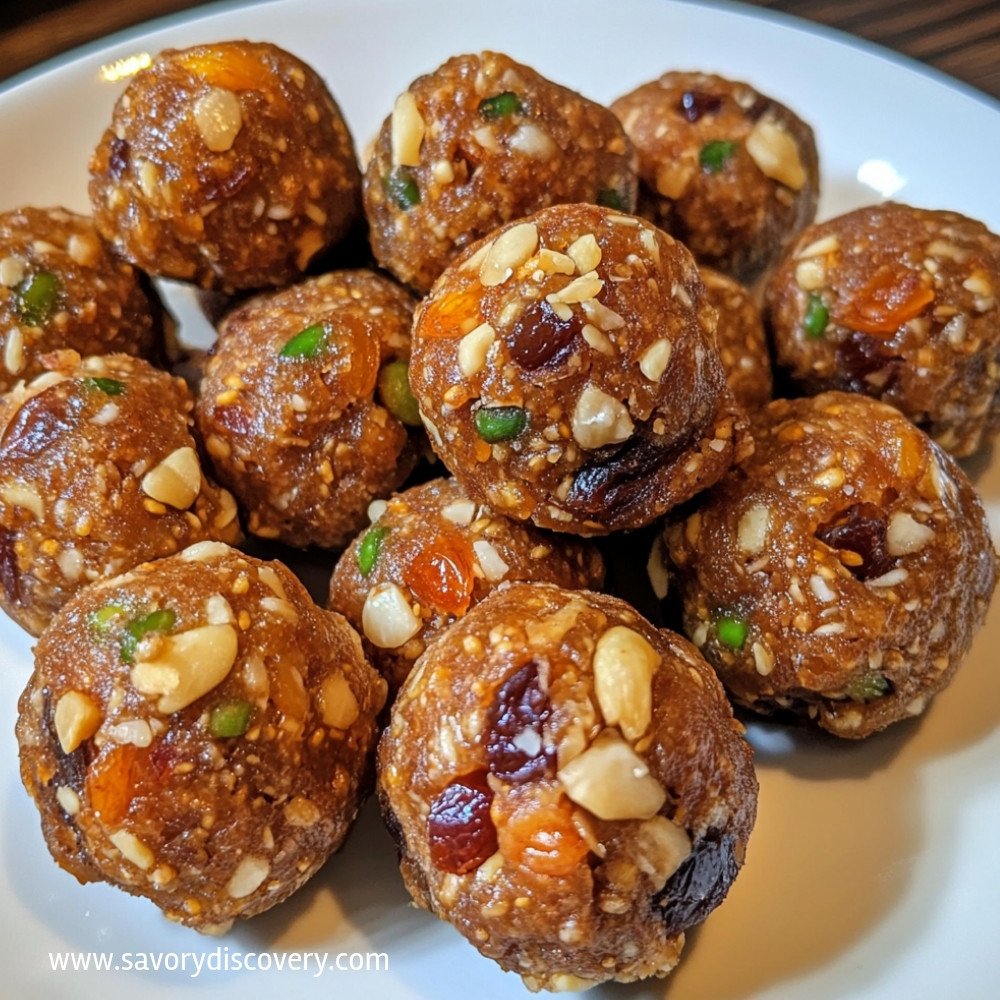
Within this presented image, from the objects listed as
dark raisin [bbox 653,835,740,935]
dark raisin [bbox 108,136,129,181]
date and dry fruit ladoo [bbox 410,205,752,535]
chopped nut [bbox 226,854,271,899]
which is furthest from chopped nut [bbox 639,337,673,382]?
dark raisin [bbox 108,136,129,181]

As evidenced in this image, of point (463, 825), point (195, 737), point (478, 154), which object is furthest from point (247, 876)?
point (478, 154)

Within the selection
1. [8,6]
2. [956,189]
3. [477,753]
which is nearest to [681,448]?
[477,753]

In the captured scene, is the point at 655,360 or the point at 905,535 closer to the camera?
the point at 655,360

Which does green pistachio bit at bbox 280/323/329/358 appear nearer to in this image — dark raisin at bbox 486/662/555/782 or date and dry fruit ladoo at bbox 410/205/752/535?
date and dry fruit ladoo at bbox 410/205/752/535

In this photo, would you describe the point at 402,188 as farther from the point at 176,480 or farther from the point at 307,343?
the point at 176,480

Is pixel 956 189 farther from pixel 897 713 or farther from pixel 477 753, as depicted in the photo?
pixel 477 753

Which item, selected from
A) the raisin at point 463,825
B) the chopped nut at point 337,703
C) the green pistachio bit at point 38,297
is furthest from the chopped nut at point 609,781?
the green pistachio bit at point 38,297
